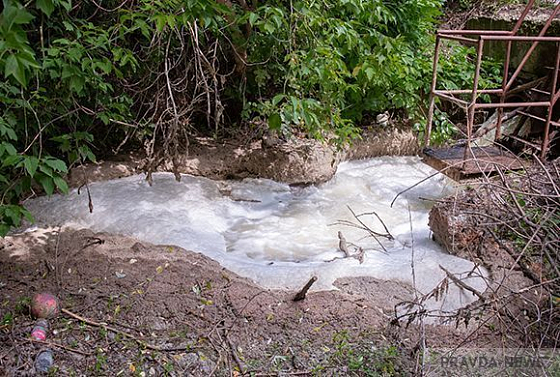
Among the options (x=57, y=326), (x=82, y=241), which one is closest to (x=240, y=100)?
(x=82, y=241)

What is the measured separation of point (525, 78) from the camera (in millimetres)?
6719

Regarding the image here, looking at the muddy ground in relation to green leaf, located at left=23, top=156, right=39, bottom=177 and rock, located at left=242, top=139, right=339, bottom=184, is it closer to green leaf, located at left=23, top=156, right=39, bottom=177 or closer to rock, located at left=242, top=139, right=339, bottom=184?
green leaf, located at left=23, top=156, right=39, bottom=177

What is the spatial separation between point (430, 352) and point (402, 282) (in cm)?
85

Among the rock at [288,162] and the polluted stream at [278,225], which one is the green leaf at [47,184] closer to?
the polluted stream at [278,225]

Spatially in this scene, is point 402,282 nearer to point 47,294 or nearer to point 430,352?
point 430,352

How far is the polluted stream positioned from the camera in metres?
4.04

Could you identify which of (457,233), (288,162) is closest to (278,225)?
(288,162)

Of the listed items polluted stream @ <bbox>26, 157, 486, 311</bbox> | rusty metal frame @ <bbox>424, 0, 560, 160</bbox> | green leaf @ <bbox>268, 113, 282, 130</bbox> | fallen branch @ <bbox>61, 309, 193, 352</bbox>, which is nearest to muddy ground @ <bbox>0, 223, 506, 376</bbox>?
fallen branch @ <bbox>61, 309, 193, 352</bbox>

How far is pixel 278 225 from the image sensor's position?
17.1 feet

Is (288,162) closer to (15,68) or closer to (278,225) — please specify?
(278,225)

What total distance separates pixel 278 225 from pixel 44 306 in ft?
7.75

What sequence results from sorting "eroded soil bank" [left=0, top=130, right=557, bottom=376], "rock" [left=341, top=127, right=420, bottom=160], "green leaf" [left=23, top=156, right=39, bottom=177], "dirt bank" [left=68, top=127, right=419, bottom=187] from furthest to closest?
"rock" [left=341, top=127, right=420, bottom=160]
"dirt bank" [left=68, top=127, right=419, bottom=187]
"green leaf" [left=23, top=156, right=39, bottom=177]
"eroded soil bank" [left=0, top=130, right=557, bottom=376]

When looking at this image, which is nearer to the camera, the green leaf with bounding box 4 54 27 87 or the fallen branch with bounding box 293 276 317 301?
the green leaf with bounding box 4 54 27 87

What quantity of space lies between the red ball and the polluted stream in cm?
114
